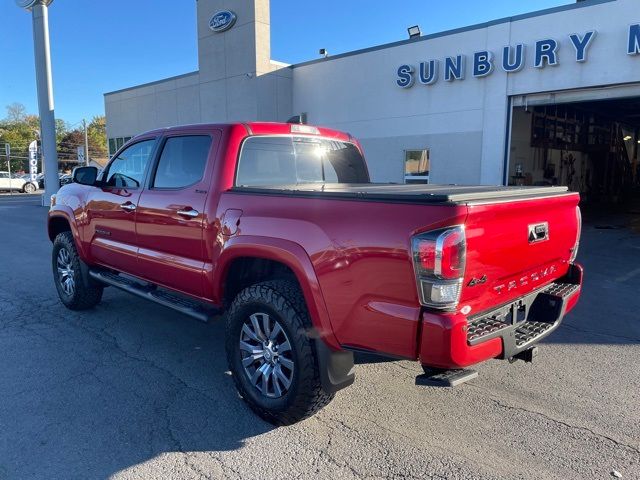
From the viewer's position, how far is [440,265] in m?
2.44

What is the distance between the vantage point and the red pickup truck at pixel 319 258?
2545 mm

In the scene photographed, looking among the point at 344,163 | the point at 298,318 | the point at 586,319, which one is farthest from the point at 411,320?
the point at 586,319

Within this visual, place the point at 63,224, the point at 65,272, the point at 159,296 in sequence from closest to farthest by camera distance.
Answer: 1. the point at 159,296
2. the point at 65,272
3. the point at 63,224

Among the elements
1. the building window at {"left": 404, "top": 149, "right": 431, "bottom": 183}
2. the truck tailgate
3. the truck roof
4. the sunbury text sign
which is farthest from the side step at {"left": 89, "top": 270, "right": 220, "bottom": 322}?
the building window at {"left": 404, "top": 149, "right": 431, "bottom": 183}

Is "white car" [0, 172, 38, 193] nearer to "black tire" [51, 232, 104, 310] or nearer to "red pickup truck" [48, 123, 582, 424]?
"black tire" [51, 232, 104, 310]

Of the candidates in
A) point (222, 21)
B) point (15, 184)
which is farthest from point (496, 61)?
point (15, 184)

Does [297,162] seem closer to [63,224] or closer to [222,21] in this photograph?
[63,224]

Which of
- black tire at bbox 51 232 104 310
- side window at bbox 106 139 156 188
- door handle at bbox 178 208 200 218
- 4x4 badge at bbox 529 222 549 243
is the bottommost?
black tire at bbox 51 232 104 310

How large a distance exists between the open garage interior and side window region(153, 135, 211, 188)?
563 inches

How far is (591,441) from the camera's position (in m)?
3.09

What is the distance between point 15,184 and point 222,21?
2640cm

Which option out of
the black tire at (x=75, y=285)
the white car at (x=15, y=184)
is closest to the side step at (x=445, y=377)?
the black tire at (x=75, y=285)

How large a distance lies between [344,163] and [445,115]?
11212 millimetres

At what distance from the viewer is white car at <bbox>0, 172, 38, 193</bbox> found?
36.1m
